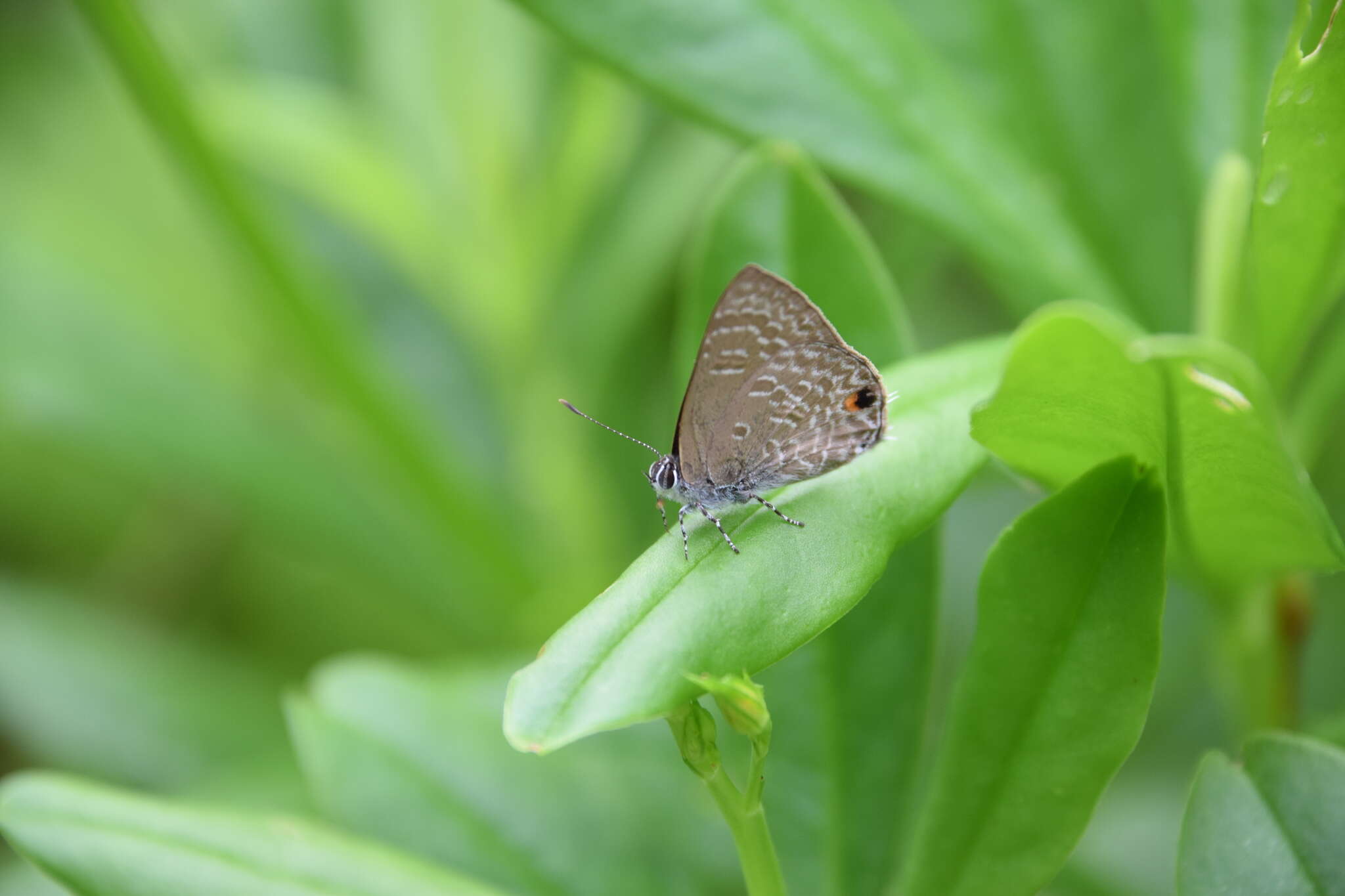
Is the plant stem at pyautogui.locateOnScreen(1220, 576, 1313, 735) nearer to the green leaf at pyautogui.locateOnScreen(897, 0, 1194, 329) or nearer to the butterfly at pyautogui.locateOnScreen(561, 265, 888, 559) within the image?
the green leaf at pyautogui.locateOnScreen(897, 0, 1194, 329)

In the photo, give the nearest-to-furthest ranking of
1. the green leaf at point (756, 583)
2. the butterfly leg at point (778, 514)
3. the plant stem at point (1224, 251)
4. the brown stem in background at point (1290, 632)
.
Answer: the green leaf at point (756, 583) → the butterfly leg at point (778, 514) → the plant stem at point (1224, 251) → the brown stem in background at point (1290, 632)

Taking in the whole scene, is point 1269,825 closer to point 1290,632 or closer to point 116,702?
point 1290,632

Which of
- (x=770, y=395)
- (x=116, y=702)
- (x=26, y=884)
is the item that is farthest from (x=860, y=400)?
(x=116, y=702)

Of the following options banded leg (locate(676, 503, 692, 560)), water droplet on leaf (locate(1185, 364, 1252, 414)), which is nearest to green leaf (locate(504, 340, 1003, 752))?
banded leg (locate(676, 503, 692, 560))

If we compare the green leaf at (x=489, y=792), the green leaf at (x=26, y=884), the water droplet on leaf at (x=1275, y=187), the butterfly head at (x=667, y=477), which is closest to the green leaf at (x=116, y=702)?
the green leaf at (x=26, y=884)

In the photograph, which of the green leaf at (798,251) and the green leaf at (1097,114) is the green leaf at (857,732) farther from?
the green leaf at (1097,114)

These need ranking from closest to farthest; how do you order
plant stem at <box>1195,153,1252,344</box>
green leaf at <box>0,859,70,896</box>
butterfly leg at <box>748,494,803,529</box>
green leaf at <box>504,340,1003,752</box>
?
green leaf at <box>504,340,1003,752</box> → butterfly leg at <box>748,494,803,529</box> → plant stem at <box>1195,153,1252,344</box> → green leaf at <box>0,859,70,896</box>

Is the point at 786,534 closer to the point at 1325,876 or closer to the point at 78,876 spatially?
the point at 1325,876
